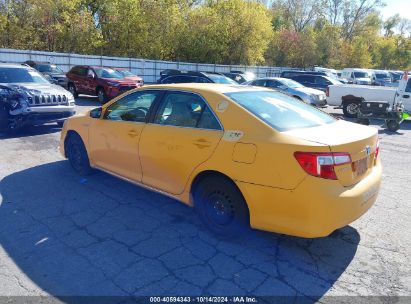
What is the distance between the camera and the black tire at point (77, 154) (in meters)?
5.35

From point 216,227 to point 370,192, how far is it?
5.15ft

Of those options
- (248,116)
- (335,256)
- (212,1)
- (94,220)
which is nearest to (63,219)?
(94,220)

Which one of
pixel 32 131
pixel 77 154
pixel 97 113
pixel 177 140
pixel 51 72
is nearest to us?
pixel 177 140

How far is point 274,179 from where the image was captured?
10.1 feet

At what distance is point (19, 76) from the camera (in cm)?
869

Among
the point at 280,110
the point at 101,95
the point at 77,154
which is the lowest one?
the point at 77,154

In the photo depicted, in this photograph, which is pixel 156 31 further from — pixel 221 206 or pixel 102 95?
pixel 221 206

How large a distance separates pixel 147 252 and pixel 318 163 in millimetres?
1820

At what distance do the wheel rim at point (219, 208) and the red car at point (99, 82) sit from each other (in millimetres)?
11730

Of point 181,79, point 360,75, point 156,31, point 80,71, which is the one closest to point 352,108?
point 181,79

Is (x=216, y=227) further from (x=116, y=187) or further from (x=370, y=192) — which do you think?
(x=116, y=187)

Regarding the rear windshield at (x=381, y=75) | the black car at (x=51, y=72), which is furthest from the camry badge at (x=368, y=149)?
the rear windshield at (x=381, y=75)

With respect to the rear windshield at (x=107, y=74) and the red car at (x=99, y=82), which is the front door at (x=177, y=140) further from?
the rear windshield at (x=107, y=74)

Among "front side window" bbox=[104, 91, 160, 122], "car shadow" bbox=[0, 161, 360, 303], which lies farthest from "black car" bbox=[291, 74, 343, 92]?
"car shadow" bbox=[0, 161, 360, 303]
